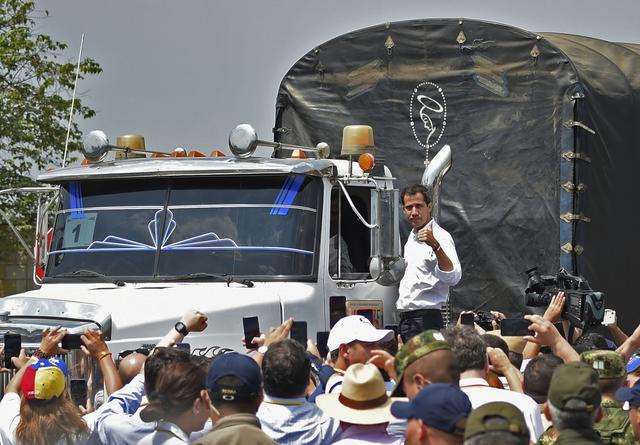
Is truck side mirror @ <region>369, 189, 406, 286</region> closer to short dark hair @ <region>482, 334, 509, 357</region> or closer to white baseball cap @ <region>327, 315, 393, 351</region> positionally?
short dark hair @ <region>482, 334, 509, 357</region>

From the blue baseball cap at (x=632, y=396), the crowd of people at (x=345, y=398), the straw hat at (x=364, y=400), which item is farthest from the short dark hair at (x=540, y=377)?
the straw hat at (x=364, y=400)

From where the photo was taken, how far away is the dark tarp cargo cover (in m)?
9.40

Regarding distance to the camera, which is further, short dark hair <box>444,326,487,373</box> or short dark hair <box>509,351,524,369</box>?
short dark hair <box>509,351,524,369</box>

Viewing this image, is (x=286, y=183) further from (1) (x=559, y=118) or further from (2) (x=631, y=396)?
(2) (x=631, y=396)

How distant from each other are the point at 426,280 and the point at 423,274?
0.18ft

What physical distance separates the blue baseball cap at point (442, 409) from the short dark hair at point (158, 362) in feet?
4.67

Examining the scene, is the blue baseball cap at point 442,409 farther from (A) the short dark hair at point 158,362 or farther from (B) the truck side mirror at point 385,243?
(B) the truck side mirror at point 385,243

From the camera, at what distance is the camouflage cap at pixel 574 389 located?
12.9ft

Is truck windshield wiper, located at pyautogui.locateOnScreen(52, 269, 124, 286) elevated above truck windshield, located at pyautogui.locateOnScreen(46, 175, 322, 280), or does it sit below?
below

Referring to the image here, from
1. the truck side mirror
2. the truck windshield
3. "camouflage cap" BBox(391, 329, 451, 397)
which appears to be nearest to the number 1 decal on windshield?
the truck windshield

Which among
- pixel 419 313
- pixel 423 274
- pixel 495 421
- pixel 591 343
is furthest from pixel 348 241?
pixel 495 421

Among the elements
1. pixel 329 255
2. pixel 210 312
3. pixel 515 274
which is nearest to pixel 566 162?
pixel 515 274

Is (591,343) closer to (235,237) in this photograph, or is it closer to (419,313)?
(419,313)

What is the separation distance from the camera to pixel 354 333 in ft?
19.6
